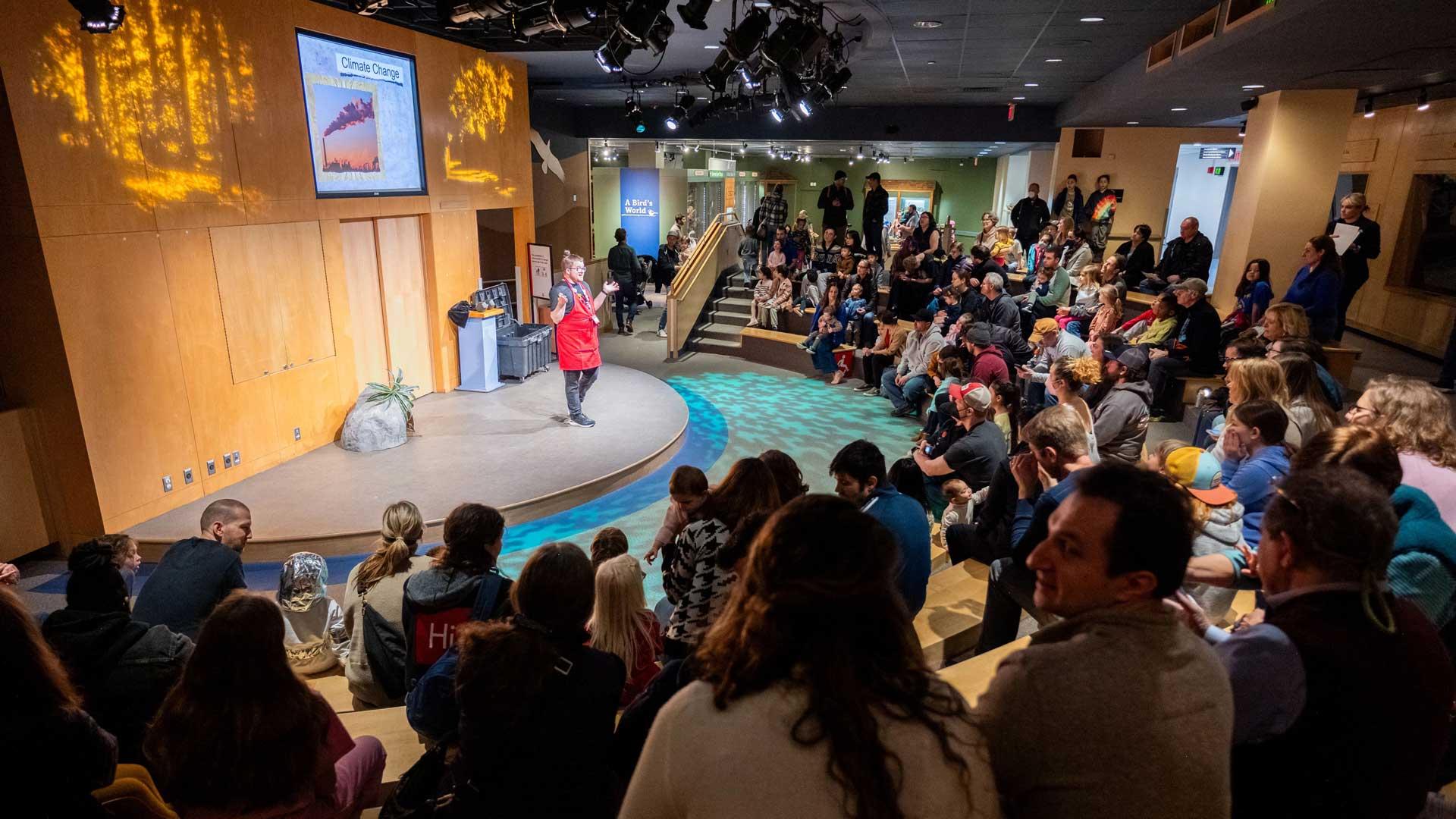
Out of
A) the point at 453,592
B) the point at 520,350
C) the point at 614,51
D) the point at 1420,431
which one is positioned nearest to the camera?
the point at 453,592

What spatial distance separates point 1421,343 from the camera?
8953 mm

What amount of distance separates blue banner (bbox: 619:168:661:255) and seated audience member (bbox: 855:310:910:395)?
749cm

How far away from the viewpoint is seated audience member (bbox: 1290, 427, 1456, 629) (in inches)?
76.6

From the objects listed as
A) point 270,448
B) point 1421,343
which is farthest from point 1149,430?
point 270,448

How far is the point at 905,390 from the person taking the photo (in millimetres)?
8477

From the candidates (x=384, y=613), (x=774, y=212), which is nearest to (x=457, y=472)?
(x=384, y=613)

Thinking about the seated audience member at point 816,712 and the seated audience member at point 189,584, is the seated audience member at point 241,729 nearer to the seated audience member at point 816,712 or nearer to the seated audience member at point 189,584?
the seated audience member at point 816,712

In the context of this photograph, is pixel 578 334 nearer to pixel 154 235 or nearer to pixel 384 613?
pixel 154 235

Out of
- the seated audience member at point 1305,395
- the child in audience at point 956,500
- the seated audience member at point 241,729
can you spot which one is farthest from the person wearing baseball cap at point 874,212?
the seated audience member at point 241,729

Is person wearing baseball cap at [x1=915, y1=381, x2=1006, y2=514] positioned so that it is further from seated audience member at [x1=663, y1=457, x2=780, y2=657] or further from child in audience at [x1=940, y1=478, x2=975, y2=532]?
seated audience member at [x1=663, y1=457, x2=780, y2=657]

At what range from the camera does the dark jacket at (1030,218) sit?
38.3 ft

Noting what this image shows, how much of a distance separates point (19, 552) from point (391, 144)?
460 centimetres

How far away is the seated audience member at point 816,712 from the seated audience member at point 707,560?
1.27 m

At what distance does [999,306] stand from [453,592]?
22.9ft
